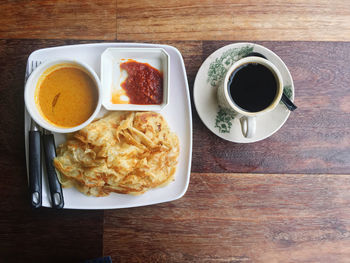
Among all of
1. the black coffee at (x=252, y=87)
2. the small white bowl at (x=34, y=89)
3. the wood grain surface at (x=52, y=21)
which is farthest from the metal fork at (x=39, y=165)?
the black coffee at (x=252, y=87)

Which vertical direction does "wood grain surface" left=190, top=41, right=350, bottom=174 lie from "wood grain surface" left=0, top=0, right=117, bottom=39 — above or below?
below

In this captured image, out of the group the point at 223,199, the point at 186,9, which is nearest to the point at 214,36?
the point at 186,9

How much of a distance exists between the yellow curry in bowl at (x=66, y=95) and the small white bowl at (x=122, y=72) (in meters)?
0.10

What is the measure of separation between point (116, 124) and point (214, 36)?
0.97 metres

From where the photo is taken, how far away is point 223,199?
6.96 ft

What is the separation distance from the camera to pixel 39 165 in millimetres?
1881

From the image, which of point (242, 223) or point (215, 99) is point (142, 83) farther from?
point (242, 223)

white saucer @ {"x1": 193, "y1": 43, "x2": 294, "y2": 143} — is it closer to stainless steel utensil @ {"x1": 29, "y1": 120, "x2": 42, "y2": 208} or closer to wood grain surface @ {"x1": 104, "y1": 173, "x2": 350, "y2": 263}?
wood grain surface @ {"x1": 104, "y1": 173, "x2": 350, "y2": 263}

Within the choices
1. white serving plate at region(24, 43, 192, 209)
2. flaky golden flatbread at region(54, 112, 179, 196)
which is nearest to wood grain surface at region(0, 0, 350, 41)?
white serving plate at region(24, 43, 192, 209)

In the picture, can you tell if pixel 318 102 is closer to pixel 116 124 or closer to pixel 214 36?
pixel 214 36

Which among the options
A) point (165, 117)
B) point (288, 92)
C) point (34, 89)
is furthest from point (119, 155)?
point (288, 92)

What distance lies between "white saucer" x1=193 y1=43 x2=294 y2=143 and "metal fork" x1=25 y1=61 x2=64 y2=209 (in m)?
1.02

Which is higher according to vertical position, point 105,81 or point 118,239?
point 105,81

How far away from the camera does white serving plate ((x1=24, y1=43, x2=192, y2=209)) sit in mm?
1915
